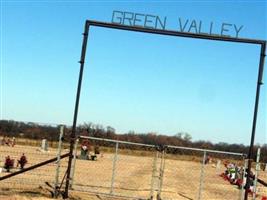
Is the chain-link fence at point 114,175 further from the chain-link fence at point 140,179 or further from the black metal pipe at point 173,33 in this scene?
the black metal pipe at point 173,33

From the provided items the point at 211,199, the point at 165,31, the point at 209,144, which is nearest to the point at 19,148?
the point at 211,199

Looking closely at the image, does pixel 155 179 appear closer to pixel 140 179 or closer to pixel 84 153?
pixel 140 179

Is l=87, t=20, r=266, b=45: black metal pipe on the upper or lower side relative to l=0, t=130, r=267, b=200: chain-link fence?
upper

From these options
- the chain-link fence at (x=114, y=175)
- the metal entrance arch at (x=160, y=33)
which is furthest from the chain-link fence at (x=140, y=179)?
the metal entrance arch at (x=160, y=33)

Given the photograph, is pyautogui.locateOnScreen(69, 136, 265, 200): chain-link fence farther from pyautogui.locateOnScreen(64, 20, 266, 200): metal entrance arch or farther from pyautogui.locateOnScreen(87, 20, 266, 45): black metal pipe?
pyautogui.locateOnScreen(87, 20, 266, 45): black metal pipe

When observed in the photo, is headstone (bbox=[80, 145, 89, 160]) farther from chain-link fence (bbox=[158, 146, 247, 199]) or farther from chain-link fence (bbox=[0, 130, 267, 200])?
chain-link fence (bbox=[158, 146, 247, 199])

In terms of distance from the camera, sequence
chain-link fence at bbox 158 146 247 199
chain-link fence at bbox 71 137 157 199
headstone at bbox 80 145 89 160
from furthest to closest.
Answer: headstone at bbox 80 145 89 160, chain-link fence at bbox 71 137 157 199, chain-link fence at bbox 158 146 247 199

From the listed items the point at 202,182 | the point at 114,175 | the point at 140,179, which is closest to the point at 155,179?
the point at 140,179

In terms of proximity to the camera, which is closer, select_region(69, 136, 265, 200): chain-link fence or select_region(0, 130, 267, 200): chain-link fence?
select_region(0, 130, 267, 200): chain-link fence

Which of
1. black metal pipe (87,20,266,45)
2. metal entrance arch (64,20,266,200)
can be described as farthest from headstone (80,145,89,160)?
black metal pipe (87,20,266,45)

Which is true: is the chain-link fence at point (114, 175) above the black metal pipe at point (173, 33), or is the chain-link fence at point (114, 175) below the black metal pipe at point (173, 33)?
below

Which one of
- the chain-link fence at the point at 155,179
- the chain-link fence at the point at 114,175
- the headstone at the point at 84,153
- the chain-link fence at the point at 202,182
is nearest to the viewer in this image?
the chain-link fence at the point at 155,179

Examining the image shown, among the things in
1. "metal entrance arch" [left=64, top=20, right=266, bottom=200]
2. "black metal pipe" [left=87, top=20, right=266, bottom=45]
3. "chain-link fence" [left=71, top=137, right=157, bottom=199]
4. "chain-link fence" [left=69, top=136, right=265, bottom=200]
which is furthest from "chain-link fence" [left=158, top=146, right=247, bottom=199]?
"black metal pipe" [left=87, top=20, right=266, bottom=45]

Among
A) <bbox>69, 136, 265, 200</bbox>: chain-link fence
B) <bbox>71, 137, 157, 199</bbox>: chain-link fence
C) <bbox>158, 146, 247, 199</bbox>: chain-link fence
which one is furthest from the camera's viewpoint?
<bbox>71, 137, 157, 199</bbox>: chain-link fence
